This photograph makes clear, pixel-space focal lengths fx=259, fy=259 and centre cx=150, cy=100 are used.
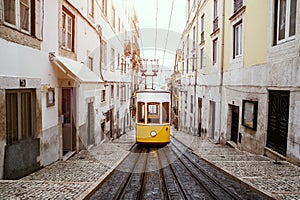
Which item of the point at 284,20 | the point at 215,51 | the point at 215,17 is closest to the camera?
the point at 284,20

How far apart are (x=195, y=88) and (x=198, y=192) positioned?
14079 mm

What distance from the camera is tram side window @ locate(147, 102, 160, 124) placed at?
11691 mm

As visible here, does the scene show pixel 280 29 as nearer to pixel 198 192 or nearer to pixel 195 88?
pixel 198 192

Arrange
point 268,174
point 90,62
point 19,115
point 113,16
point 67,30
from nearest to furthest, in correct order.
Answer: point 268,174
point 19,115
point 67,30
point 90,62
point 113,16

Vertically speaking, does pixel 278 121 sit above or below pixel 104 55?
below

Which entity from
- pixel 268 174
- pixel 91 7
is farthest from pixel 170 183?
pixel 91 7

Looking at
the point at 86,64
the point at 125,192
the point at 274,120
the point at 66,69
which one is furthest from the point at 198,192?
the point at 86,64

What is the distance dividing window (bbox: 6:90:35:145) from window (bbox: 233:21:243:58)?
8050 mm

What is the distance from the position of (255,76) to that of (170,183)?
4771 mm

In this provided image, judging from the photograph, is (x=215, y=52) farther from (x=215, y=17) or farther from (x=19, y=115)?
(x=19, y=115)

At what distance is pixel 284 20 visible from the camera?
7145mm

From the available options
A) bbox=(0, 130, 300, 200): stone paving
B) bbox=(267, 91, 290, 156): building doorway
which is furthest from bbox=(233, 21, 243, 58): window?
bbox=(0, 130, 300, 200): stone paving

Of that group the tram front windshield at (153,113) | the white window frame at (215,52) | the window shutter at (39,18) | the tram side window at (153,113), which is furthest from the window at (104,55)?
the window shutter at (39,18)

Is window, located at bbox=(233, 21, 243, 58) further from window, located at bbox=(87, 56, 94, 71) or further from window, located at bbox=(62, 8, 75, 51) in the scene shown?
window, located at bbox=(62, 8, 75, 51)
